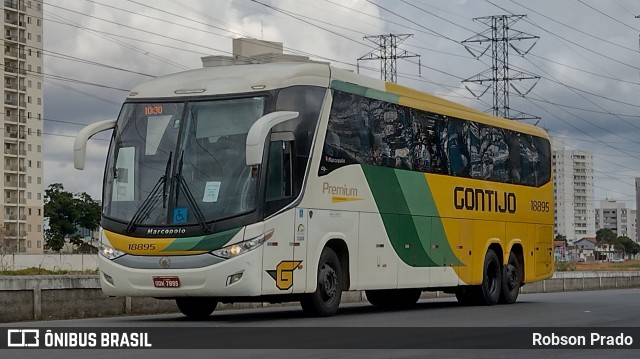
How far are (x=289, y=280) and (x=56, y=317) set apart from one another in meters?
4.63

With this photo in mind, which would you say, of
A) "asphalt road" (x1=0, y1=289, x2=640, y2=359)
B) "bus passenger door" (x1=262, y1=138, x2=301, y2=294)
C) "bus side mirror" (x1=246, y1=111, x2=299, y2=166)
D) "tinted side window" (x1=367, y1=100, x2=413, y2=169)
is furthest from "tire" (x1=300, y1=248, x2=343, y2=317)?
"bus side mirror" (x1=246, y1=111, x2=299, y2=166)

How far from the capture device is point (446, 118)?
2595 centimetres

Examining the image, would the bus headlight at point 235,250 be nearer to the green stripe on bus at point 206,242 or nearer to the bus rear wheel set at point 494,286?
the green stripe on bus at point 206,242

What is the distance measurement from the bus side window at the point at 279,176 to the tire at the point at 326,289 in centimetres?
156

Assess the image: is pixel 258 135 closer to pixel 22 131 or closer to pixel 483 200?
pixel 483 200

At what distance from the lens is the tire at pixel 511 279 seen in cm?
2816

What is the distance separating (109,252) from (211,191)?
74.9 inches

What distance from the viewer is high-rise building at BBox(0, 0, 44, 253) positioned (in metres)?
158

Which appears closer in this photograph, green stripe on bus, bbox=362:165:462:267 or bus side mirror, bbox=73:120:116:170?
bus side mirror, bbox=73:120:116:170

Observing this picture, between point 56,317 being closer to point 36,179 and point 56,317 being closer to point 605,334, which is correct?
point 605,334

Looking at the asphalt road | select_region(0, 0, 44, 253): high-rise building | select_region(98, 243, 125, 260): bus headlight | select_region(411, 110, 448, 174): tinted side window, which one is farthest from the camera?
select_region(0, 0, 44, 253): high-rise building

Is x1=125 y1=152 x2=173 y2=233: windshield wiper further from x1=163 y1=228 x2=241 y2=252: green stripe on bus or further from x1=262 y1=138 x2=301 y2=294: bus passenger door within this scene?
x1=262 y1=138 x2=301 y2=294: bus passenger door

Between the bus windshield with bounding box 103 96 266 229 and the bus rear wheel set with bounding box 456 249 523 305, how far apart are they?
28.8ft

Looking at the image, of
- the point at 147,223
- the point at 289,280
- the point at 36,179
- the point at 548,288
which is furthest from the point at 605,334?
the point at 36,179
